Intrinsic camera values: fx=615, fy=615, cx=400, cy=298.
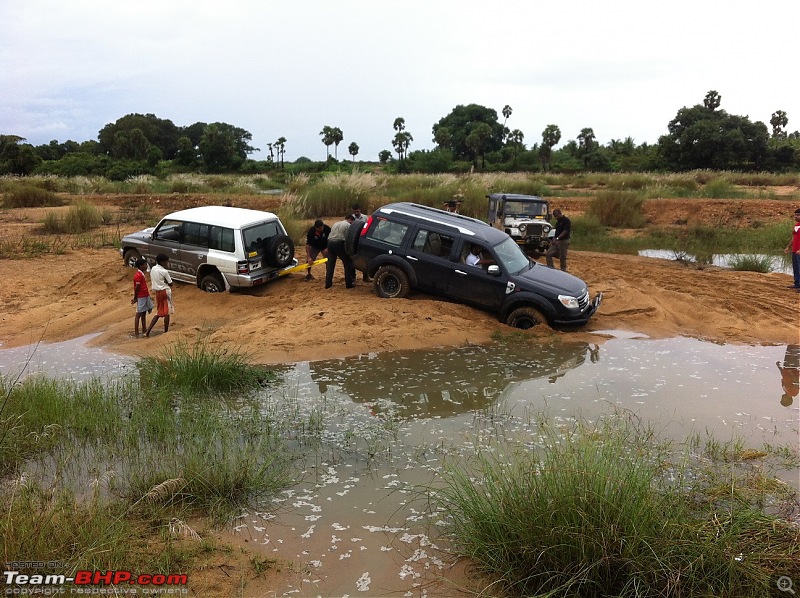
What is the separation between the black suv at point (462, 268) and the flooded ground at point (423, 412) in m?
0.77

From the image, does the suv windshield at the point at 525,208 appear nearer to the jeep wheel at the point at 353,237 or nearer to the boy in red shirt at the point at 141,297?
the jeep wheel at the point at 353,237

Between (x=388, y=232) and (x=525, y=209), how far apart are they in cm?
775

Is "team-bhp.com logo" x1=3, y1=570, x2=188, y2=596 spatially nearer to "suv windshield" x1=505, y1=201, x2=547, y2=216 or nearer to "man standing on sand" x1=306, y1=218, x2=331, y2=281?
"man standing on sand" x1=306, y1=218, x2=331, y2=281

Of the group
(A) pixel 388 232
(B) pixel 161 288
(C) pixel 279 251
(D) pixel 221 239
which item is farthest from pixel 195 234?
(A) pixel 388 232

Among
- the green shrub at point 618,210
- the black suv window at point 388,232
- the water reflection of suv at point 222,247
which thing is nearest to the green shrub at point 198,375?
the water reflection of suv at point 222,247

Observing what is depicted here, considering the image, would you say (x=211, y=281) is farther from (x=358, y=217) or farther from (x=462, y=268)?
(x=462, y=268)

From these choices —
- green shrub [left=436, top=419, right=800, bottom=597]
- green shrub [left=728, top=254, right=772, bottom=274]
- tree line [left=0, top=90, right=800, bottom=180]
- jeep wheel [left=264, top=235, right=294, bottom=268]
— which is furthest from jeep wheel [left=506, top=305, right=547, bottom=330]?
tree line [left=0, top=90, right=800, bottom=180]

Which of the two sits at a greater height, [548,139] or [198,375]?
[548,139]

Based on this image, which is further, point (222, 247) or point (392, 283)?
point (222, 247)

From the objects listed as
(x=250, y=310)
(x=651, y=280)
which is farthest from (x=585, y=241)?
(x=250, y=310)

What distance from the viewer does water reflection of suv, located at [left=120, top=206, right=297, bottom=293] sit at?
40.8ft

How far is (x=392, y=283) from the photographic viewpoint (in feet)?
39.8

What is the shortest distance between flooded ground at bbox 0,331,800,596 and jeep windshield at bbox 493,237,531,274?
60.4 inches

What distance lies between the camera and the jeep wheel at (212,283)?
41.6 ft
